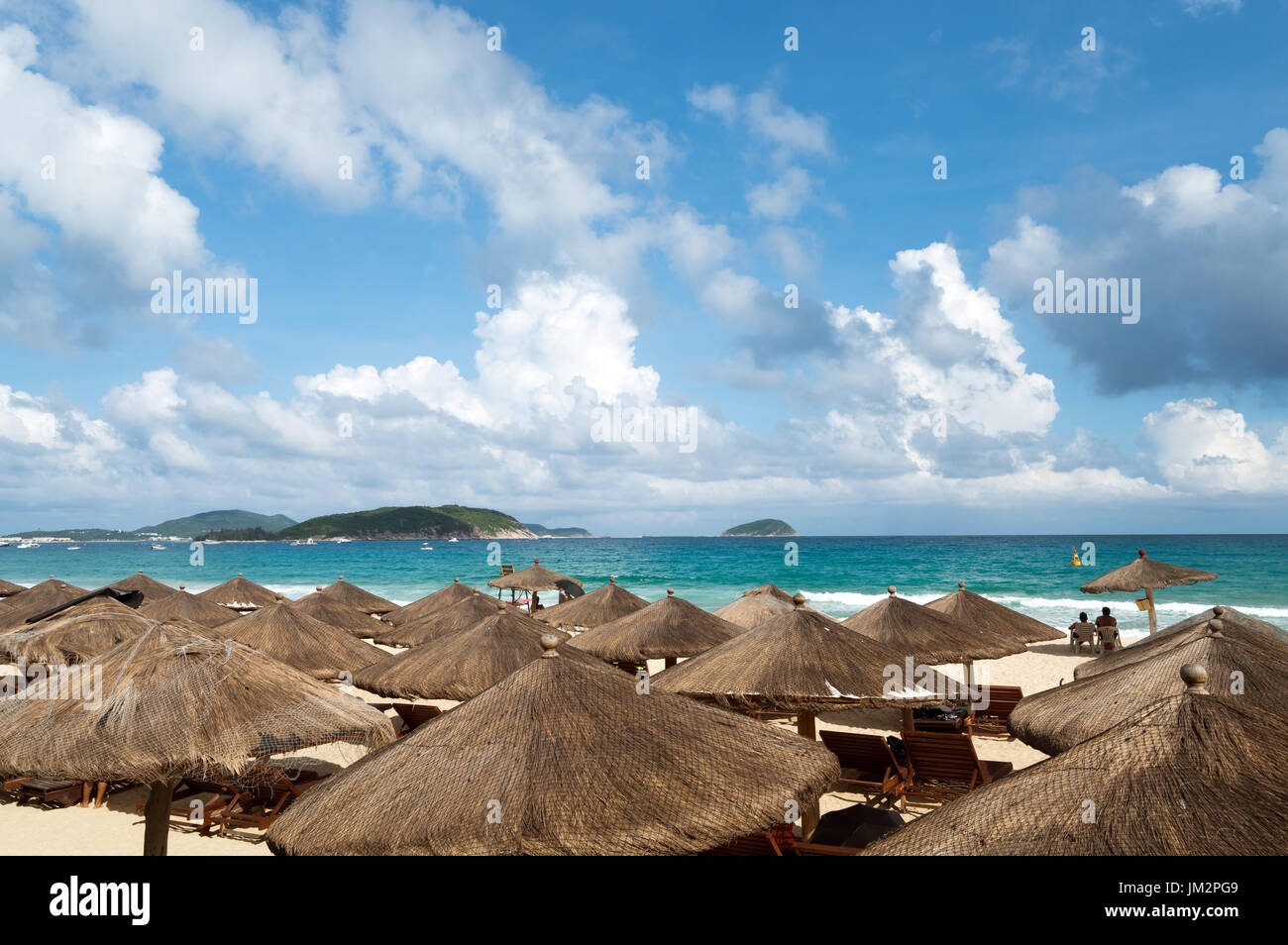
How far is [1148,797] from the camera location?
2787 millimetres

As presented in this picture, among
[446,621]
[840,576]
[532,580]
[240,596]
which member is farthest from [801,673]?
[840,576]

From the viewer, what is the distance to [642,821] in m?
3.71

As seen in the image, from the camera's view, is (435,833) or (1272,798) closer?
(1272,798)

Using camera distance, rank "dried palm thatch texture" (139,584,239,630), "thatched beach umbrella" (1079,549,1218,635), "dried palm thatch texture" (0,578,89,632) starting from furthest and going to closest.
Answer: "thatched beach umbrella" (1079,549,1218,635) → "dried palm thatch texture" (139,584,239,630) → "dried palm thatch texture" (0,578,89,632)

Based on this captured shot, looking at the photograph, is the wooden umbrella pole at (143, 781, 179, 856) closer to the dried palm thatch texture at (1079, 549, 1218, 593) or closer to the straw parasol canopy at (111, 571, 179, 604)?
the straw parasol canopy at (111, 571, 179, 604)

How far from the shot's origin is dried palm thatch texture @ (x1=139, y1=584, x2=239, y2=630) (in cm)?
1439

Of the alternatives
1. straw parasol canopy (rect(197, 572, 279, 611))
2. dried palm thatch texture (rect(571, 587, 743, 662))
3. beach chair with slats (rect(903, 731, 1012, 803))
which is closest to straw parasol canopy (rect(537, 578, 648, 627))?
dried palm thatch texture (rect(571, 587, 743, 662))

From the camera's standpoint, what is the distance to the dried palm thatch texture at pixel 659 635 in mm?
10680

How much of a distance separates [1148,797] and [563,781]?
253cm

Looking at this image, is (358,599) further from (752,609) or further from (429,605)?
(752,609)

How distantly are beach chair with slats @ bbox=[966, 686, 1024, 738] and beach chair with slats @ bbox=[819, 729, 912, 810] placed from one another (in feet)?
9.98
